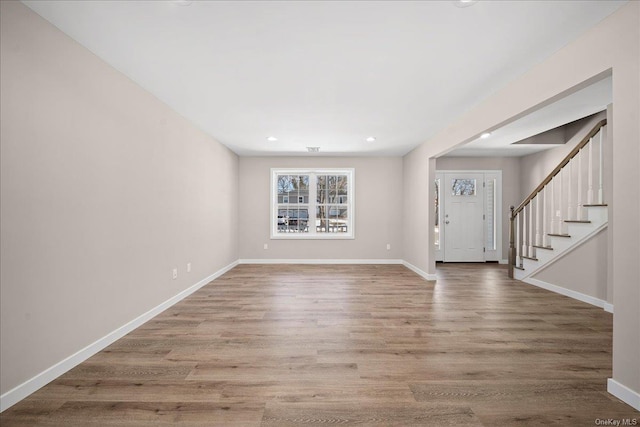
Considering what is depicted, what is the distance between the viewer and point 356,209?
720cm

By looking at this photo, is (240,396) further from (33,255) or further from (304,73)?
(304,73)

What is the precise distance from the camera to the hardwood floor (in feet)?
6.12

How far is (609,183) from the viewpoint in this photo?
408 cm

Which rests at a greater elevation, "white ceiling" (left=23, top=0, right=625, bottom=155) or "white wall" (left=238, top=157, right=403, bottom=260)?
"white ceiling" (left=23, top=0, right=625, bottom=155)

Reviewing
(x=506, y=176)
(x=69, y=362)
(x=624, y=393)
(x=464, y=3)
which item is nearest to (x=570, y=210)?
(x=506, y=176)

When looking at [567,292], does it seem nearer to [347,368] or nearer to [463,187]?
[463,187]

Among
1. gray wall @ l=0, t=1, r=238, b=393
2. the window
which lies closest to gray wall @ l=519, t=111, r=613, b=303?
the window

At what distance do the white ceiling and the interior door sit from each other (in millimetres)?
3784

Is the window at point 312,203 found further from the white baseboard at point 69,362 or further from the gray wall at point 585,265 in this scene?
the gray wall at point 585,265

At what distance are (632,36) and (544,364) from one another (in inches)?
93.1

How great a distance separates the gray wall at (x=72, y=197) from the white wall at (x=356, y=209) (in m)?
3.20

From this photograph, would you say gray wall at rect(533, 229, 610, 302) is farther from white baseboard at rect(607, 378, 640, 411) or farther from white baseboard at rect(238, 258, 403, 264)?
white baseboard at rect(238, 258, 403, 264)

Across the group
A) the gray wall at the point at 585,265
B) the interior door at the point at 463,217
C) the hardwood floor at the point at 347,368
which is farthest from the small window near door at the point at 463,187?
the hardwood floor at the point at 347,368

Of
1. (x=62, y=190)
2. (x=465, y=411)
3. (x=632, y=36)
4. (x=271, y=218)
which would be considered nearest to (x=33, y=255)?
(x=62, y=190)
